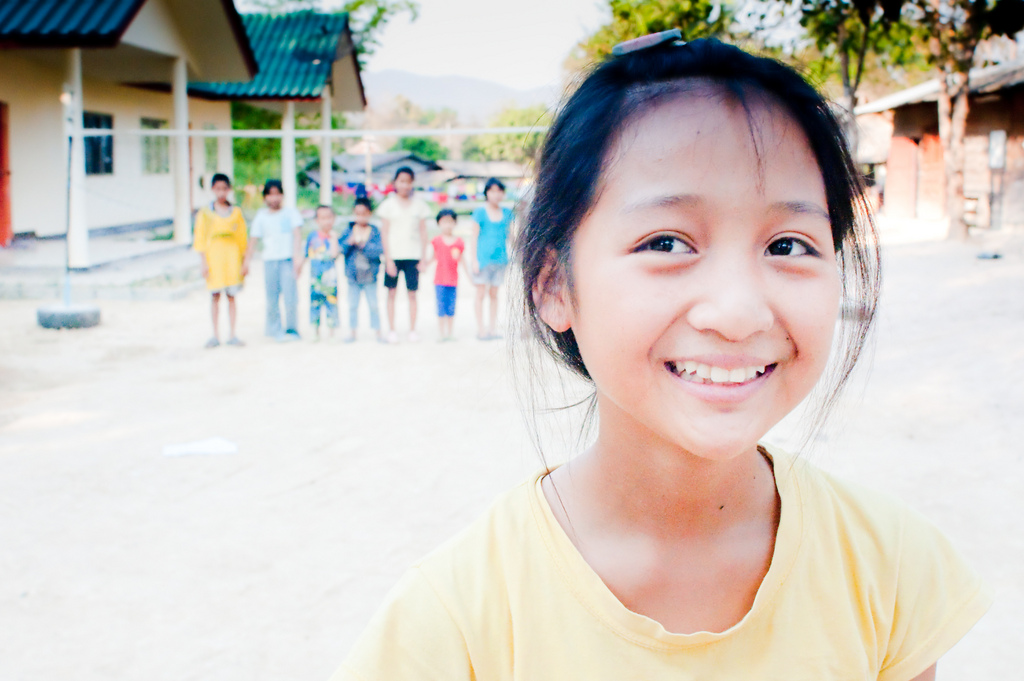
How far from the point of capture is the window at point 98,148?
626 inches

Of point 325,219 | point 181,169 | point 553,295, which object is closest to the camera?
point 553,295

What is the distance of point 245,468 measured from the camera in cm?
451

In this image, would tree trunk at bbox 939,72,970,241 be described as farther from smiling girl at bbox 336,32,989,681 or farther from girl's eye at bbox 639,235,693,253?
girl's eye at bbox 639,235,693,253

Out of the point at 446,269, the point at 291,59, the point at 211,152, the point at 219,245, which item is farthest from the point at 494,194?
the point at 211,152

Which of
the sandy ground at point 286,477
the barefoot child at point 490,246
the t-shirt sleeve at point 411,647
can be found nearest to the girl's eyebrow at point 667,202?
the t-shirt sleeve at point 411,647

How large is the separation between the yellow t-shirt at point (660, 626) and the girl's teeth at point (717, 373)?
247 millimetres

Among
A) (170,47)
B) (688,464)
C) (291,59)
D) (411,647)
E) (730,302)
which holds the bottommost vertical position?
(411,647)

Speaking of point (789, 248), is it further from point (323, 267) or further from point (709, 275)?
point (323, 267)

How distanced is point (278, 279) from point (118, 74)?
10.1 metres

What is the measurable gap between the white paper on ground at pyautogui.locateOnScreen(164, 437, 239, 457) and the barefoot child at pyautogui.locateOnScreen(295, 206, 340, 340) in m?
3.28

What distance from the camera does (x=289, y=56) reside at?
18.5m

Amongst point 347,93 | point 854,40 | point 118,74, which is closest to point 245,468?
point 854,40

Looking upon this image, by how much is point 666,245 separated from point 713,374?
0.16 m

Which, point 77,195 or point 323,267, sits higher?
point 77,195
